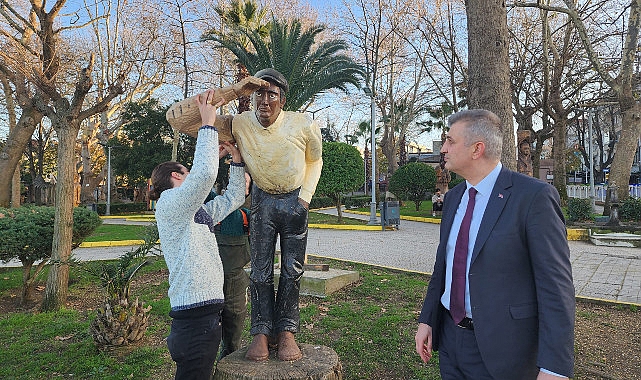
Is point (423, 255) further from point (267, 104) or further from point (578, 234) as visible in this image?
point (267, 104)

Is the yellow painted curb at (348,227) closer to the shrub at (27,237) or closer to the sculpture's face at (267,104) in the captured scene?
the shrub at (27,237)

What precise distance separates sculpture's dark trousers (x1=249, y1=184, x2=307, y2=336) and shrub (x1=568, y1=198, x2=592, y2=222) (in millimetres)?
14567

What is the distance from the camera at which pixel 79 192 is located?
90.1ft

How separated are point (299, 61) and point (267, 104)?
369 inches

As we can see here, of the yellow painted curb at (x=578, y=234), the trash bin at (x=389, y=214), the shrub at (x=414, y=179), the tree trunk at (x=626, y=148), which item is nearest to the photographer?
the yellow painted curb at (x=578, y=234)

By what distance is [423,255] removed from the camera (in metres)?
9.89

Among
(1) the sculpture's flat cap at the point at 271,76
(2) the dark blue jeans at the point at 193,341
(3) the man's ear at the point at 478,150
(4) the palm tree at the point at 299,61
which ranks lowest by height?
(2) the dark blue jeans at the point at 193,341

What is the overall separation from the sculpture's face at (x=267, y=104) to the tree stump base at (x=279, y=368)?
1.40 metres

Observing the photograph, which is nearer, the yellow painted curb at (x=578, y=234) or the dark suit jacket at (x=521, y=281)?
the dark suit jacket at (x=521, y=281)

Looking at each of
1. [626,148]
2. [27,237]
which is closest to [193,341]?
[27,237]

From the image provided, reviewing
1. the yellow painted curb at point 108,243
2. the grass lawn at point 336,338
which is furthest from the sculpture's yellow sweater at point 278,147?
the yellow painted curb at point 108,243

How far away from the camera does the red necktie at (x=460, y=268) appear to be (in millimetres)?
1913

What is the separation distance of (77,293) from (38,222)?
127cm

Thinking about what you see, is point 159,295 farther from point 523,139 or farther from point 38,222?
point 523,139
